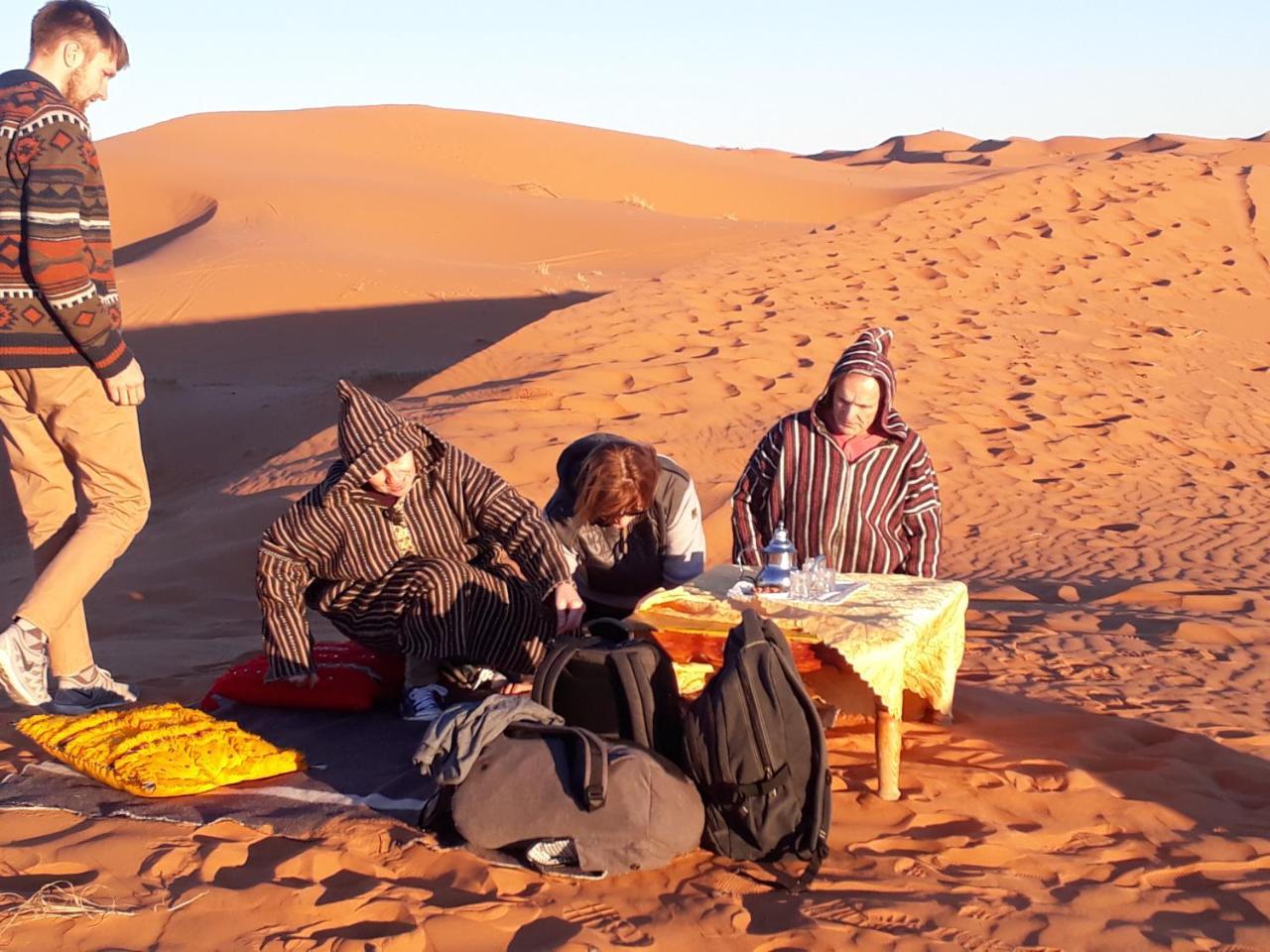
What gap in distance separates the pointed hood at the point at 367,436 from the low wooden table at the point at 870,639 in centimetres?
98

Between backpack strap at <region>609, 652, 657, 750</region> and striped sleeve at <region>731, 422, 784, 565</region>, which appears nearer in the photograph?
backpack strap at <region>609, 652, 657, 750</region>

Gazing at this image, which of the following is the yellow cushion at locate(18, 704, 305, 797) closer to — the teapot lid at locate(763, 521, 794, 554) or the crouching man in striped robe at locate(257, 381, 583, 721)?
the crouching man in striped robe at locate(257, 381, 583, 721)

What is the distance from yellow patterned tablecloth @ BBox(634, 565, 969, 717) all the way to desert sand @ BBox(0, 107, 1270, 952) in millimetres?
286

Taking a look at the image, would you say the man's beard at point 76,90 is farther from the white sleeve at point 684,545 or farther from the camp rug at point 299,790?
the white sleeve at point 684,545

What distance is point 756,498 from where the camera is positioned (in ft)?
17.1

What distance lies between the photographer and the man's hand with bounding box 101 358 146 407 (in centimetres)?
462

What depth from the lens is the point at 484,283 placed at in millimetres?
21156

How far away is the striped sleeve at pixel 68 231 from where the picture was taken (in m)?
4.34

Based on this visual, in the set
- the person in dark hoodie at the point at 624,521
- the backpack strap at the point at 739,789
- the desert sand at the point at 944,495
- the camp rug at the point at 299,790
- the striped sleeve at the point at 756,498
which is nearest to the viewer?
the desert sand at the point at 944,495

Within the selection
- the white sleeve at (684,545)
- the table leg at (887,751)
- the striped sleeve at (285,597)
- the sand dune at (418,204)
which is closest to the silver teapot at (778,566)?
the white sleeve at (684,545)

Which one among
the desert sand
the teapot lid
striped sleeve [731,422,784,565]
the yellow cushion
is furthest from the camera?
striped sleeve [731,422,784,565]

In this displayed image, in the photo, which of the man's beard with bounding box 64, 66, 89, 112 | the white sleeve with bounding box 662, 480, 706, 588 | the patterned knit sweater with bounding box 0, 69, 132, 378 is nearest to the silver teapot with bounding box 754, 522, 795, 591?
the white sleeve with bounding box 662, 480, 706, 588

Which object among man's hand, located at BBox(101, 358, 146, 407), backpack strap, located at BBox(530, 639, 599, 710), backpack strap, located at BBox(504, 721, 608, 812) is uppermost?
man's hand, located at BBox(101, 358, 146, 407)

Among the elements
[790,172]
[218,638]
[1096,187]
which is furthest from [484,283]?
[790,172]
